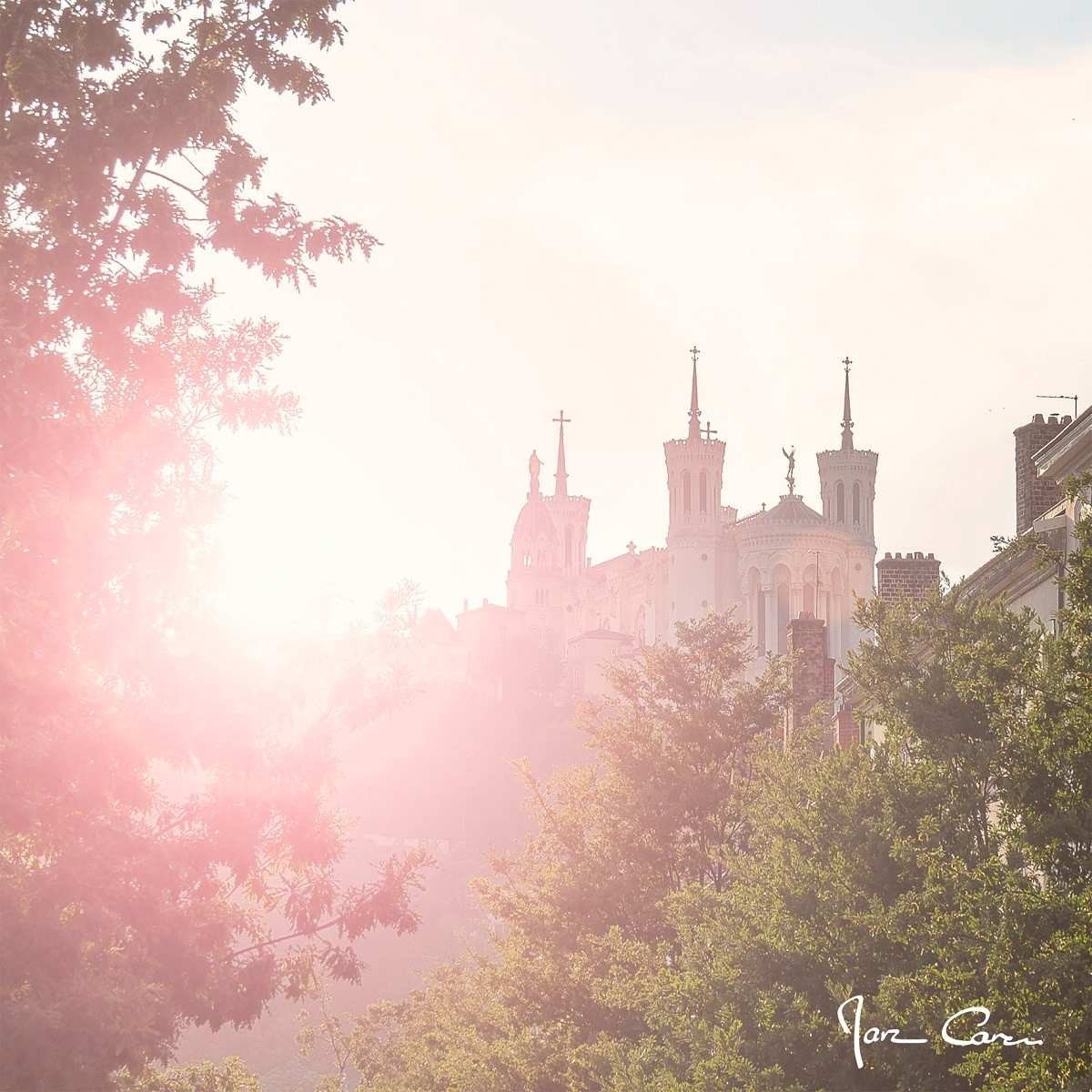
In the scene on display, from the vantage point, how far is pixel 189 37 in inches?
778

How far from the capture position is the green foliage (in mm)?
13742

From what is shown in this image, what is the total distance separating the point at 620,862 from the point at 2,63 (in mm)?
18017

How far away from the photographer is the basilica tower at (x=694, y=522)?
110938 millimetres

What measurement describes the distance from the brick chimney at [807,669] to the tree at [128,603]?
14.7 m

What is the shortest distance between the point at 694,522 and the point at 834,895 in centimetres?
9439

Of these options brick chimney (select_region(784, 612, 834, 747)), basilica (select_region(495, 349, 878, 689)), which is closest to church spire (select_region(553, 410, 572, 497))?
basilica (select_region(495, 349, 878, 689))

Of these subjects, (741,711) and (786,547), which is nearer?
(741,711)

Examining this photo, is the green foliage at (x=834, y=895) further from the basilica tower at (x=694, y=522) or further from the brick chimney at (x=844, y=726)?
the basilica tower at (x=694, y=522)

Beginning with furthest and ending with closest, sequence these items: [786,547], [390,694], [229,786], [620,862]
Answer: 1. [786,547]
2. [620,862]
3. [390,694]
4. [229,786]

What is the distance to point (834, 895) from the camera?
1795 centimetres

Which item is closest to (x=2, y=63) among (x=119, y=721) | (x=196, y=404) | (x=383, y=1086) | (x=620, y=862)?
(x=196, y=404)

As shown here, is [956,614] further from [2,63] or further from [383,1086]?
[383,1086]

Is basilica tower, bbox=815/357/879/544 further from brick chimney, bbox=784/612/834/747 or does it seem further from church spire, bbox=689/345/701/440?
brick chimney, bbox=784/612/834/747
